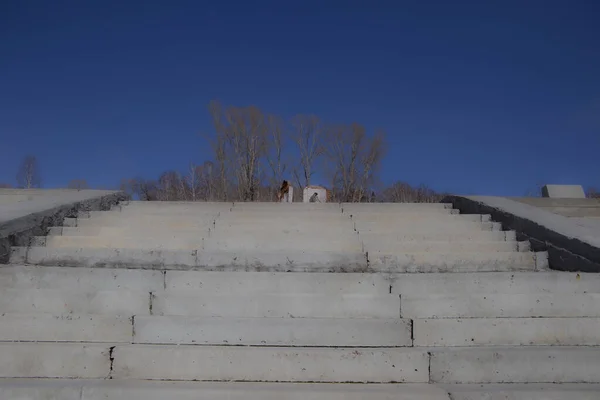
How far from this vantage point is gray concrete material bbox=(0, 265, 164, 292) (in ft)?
12.3

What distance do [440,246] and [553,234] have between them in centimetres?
122

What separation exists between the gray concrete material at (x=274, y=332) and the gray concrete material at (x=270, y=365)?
0.15 m

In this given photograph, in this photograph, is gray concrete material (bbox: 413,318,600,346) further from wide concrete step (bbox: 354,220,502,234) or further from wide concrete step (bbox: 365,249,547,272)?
wide concrete step (bbox: 354,220,502,234)

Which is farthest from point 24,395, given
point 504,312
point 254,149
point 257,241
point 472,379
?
point 254,149

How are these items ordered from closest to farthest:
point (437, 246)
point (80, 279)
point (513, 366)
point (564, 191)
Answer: point (513, 366)
point (80, 279)
point (437, 246)
point (564, 191)

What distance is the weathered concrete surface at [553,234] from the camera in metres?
4.32

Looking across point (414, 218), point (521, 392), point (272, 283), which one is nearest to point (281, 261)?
point (272, 283)

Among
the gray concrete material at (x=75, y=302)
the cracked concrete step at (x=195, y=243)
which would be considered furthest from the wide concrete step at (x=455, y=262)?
the gray concrete material at (x=75, y=302)

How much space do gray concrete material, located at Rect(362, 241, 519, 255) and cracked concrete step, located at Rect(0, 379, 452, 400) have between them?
2.02 m

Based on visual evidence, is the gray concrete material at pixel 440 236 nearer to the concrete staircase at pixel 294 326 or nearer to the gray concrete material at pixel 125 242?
the concrete staircase at pixel 294 326

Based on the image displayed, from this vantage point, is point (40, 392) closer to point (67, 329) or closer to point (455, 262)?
point (67, 329)

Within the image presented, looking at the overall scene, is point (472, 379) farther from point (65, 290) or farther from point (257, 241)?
point (65, 290)

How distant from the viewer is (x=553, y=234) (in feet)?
15.8

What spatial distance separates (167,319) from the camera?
3480 millimetres
